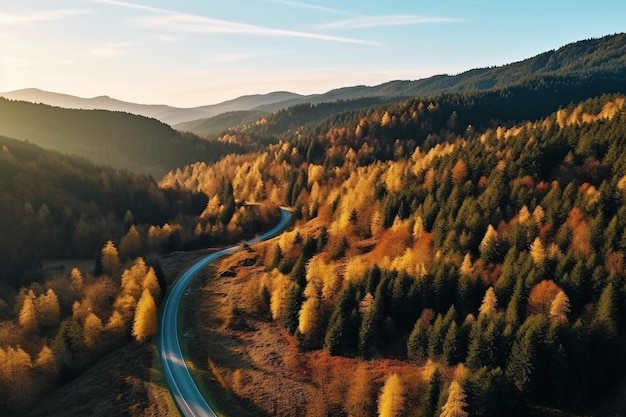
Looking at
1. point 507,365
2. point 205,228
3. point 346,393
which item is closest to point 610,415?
point 507,365

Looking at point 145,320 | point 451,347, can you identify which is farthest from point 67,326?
point 451,347

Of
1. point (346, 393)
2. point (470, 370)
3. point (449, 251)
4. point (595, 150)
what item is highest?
point (595, 150)

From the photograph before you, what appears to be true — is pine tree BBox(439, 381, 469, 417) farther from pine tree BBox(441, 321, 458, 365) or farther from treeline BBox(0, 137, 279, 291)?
treeline BBox(0, 137, 279, 291)

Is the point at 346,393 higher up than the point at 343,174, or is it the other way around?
the point at 343,174

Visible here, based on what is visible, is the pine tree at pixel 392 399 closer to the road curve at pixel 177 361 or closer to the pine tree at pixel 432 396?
the pine tree at pixel 432 396

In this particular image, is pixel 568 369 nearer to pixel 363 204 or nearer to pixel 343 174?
pixel 363 204

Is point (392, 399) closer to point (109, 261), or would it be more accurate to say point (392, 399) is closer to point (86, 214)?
point (109, 261)
